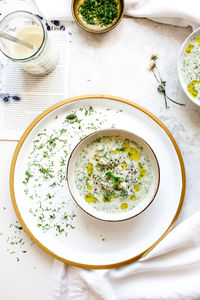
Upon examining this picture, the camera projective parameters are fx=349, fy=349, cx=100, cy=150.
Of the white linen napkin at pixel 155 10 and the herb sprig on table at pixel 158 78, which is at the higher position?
the white linen napkin at pixel 155 10

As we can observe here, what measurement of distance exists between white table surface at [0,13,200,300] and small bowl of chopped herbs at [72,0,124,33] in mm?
56

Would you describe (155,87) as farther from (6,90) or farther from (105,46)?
(6,90)

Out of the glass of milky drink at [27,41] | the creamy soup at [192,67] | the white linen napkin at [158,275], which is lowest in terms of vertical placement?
the white linen napkin at [158,275]

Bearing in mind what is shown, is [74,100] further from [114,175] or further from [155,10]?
[155,10]

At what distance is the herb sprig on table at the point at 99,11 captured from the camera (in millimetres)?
1881

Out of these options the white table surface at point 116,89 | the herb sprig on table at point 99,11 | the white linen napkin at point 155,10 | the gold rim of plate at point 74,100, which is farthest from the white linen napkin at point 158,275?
the herb sprig on table at point 99,11

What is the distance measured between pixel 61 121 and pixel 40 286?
2.96 feet

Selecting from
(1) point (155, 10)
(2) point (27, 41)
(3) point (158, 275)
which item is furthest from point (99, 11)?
(3) point (158, 275)

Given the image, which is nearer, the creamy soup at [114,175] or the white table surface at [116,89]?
the creamy soup at [114,175]

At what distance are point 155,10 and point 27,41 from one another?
704 millimetres

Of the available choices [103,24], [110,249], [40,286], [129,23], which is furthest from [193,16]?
[40,286]

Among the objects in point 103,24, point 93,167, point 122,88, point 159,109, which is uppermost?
point 103,24

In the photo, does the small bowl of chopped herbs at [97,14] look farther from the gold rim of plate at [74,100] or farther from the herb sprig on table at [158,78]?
the gold rim of plate at [74,100]

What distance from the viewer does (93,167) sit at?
1718 millimetres
